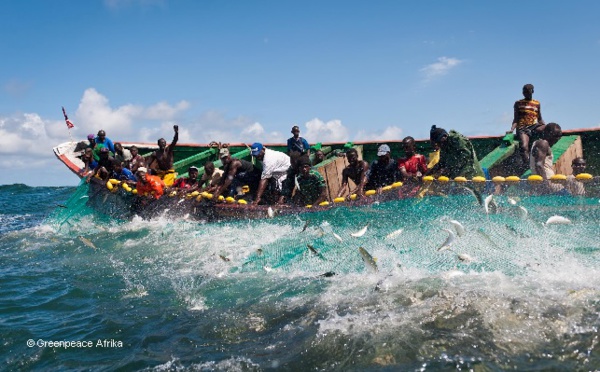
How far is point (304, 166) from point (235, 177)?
2009 millimetres

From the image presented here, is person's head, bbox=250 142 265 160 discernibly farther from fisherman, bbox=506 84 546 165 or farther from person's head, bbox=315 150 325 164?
fisherman, bbox=506 84 546 165

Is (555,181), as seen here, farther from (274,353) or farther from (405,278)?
(274,353)

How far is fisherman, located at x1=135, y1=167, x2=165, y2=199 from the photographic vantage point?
401 inches

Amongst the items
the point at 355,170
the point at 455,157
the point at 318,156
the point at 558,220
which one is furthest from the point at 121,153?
the point at 558,220

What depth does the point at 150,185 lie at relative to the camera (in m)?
Result: 10.2

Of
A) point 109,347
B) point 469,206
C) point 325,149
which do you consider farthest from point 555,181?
point 325,149

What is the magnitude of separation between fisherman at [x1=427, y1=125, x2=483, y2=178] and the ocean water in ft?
3.39

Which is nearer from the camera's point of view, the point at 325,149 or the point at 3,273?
the point at 3,273

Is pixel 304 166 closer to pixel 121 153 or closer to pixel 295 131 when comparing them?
pixel 295 131

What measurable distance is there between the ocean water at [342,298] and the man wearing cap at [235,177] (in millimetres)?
1806

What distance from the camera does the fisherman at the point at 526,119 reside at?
8844mm

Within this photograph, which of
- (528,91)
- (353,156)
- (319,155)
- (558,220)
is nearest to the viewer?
(558,220)

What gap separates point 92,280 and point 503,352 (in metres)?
5.57

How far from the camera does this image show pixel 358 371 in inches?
136
